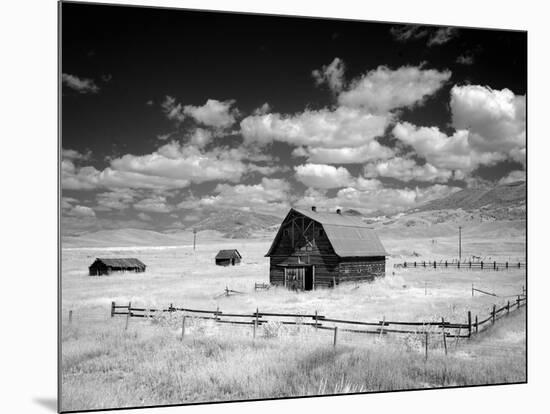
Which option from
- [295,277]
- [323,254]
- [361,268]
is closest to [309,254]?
[323,254]

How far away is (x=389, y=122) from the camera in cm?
1169

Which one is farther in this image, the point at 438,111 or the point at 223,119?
the point at 438,111

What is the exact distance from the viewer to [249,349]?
1112cm

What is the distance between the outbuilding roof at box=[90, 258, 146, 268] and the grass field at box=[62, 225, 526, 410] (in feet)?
0.62

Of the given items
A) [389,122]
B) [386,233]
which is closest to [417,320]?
[386,233]

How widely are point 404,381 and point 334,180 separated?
4.48 metres

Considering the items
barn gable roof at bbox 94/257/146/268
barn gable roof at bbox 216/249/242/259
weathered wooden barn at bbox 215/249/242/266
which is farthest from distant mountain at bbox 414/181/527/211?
barn gable roof at bbox 216/249/242/259

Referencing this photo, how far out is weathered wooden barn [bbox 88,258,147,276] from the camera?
395 inches

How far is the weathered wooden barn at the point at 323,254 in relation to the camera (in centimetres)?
1586

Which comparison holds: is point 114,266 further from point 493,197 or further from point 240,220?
point 493,197

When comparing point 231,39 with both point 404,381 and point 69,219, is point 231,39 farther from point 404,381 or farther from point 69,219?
point 404,381

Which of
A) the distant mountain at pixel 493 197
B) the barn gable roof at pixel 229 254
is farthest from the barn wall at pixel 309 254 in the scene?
the barn gable roof at pixel 229 254

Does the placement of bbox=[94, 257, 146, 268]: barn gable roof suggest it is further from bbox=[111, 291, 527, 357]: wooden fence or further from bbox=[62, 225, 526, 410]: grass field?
bbox=[111, 291, 527, 357]: wooden fence

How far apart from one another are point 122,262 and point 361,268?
730 cm
